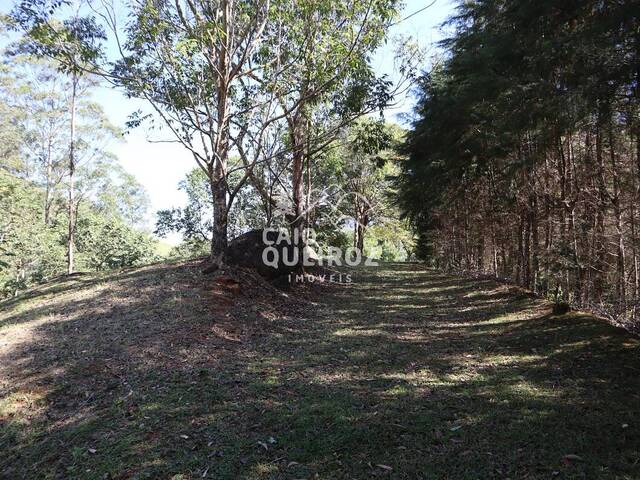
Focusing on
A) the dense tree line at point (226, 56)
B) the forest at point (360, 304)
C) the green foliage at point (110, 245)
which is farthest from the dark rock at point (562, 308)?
the green foliage at point (110, 245)

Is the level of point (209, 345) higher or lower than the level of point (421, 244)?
lower

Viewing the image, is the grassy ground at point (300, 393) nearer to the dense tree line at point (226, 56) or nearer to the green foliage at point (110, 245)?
the dense tree line at point (226, 56)

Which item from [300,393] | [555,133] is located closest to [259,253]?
[300,393]

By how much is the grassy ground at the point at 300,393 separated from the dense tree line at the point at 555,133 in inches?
48.5

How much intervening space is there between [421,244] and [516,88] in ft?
50.4

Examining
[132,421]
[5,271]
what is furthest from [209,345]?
[5,271]

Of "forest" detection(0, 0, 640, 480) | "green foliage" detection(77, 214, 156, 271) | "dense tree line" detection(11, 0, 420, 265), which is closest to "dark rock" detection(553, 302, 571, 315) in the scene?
"forest" detection(0, 0, 640, 480)

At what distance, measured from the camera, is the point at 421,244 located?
67.3ft

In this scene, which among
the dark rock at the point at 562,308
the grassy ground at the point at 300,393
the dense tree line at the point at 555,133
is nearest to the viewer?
the grassy ground at the point at 300,393

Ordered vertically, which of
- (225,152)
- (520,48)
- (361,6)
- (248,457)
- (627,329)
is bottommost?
(248,457)

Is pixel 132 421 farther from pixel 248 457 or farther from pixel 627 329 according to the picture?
pixel 627 329

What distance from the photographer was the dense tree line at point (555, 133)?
4109 millimetres

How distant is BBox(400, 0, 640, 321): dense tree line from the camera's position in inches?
162

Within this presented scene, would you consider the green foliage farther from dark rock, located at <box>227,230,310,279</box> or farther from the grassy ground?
the grassy ground
